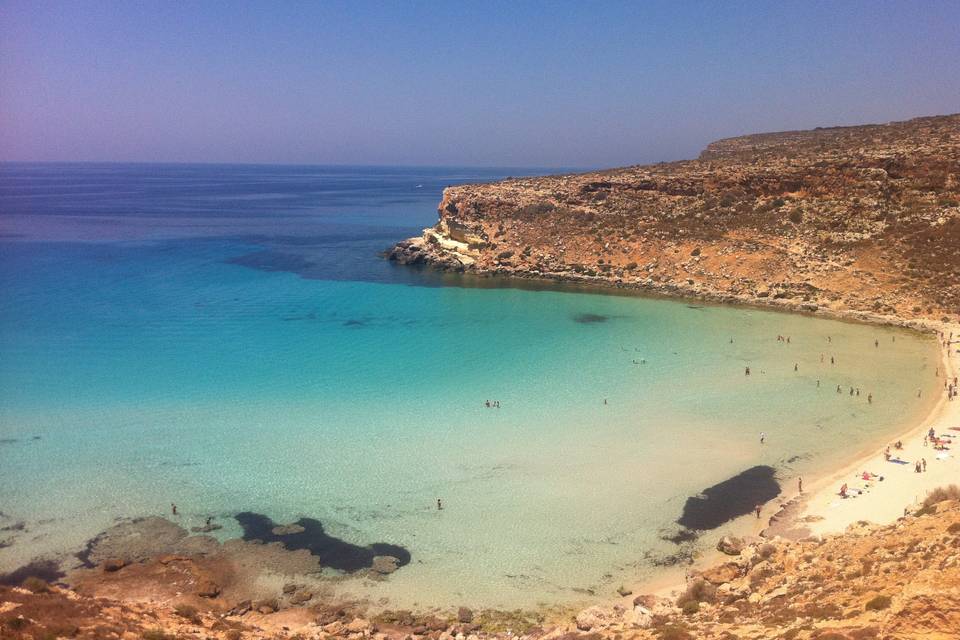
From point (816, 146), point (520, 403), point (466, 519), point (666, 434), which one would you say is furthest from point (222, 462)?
point (816, 146)

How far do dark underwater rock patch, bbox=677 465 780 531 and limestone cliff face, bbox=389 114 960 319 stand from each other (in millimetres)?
23660

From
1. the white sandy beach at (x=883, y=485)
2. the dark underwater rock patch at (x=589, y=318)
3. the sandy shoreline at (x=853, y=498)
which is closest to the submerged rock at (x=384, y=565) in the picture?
the sandy shoreline at (x=853, y=498)

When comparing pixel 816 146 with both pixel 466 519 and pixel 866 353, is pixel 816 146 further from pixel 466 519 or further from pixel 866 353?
pixel 466 519

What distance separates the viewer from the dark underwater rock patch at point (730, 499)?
52.1ft

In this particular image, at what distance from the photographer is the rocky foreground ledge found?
8711mm

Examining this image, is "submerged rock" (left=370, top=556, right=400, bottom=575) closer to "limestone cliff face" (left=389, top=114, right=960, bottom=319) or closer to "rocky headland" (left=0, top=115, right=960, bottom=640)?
"rocky headland" (left=0, top=115, right=960, bottom=640)

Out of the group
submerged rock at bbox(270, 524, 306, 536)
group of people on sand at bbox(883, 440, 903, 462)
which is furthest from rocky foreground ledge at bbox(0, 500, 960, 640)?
group of people on sand at bbox(883, 440, 903, 462)

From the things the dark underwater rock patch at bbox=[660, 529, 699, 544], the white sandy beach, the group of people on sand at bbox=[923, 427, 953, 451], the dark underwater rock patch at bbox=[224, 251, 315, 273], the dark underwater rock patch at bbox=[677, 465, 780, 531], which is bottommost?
the dark underwater rock patch at bbox=[660, 529, 699, 544]

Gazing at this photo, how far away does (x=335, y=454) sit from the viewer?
19.3m

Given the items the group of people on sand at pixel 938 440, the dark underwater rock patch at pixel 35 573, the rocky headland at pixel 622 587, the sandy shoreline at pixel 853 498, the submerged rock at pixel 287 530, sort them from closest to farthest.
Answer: the rocky headland at pixel 622 587, the dark underwater rock patch at pixel 35 573, the sandy shoreline at pixel 853 498, the submerged rock at pixel 287 530, the group of people on sand at pixel 938 440

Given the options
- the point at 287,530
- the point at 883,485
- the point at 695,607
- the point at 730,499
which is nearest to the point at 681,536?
the point at 730,499

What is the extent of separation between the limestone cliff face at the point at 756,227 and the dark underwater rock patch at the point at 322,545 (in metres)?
32.9

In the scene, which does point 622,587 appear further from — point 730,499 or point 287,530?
point 287,530

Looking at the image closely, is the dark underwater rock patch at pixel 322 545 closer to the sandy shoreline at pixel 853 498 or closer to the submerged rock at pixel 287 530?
the submerged rock at pixel 287 530
